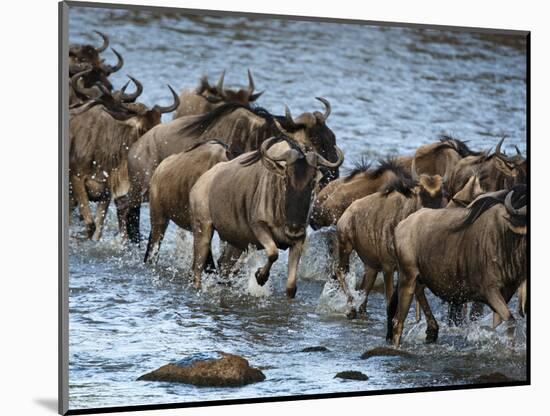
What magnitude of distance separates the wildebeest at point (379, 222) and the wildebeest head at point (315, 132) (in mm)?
267

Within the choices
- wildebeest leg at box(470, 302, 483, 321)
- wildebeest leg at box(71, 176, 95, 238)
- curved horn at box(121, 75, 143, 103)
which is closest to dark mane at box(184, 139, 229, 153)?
curved horn at box(121, 75, 143, 103)

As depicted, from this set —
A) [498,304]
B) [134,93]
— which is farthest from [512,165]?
[134,93]

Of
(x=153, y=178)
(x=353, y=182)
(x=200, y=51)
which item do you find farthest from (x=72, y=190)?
(x=353, y=182)

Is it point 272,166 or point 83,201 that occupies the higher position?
point 272,166

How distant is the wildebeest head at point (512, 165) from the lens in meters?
7.79

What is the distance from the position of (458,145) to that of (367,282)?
0.89m

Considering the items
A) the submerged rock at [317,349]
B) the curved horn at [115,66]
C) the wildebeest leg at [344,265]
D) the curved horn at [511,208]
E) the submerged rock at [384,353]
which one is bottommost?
the submerged rock at [384,353]

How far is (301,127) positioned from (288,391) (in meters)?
1.33

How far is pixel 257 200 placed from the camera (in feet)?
23.9

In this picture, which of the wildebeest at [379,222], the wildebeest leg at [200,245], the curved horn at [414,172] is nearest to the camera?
the wildebeest leg at [200,245]

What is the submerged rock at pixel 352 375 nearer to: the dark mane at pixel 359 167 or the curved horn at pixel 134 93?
the dark mane at pixel 359 167

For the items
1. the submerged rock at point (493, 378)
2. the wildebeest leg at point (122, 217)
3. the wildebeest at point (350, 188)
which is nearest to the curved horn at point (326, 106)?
the wildebeest at point (350, 188)

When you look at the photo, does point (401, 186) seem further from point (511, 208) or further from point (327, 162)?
point (511, 208)

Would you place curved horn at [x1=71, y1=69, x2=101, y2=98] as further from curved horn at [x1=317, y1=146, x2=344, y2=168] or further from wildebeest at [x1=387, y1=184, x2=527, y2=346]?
wildebeest at [x1=387, y1=184, x2=527, y2=346]
